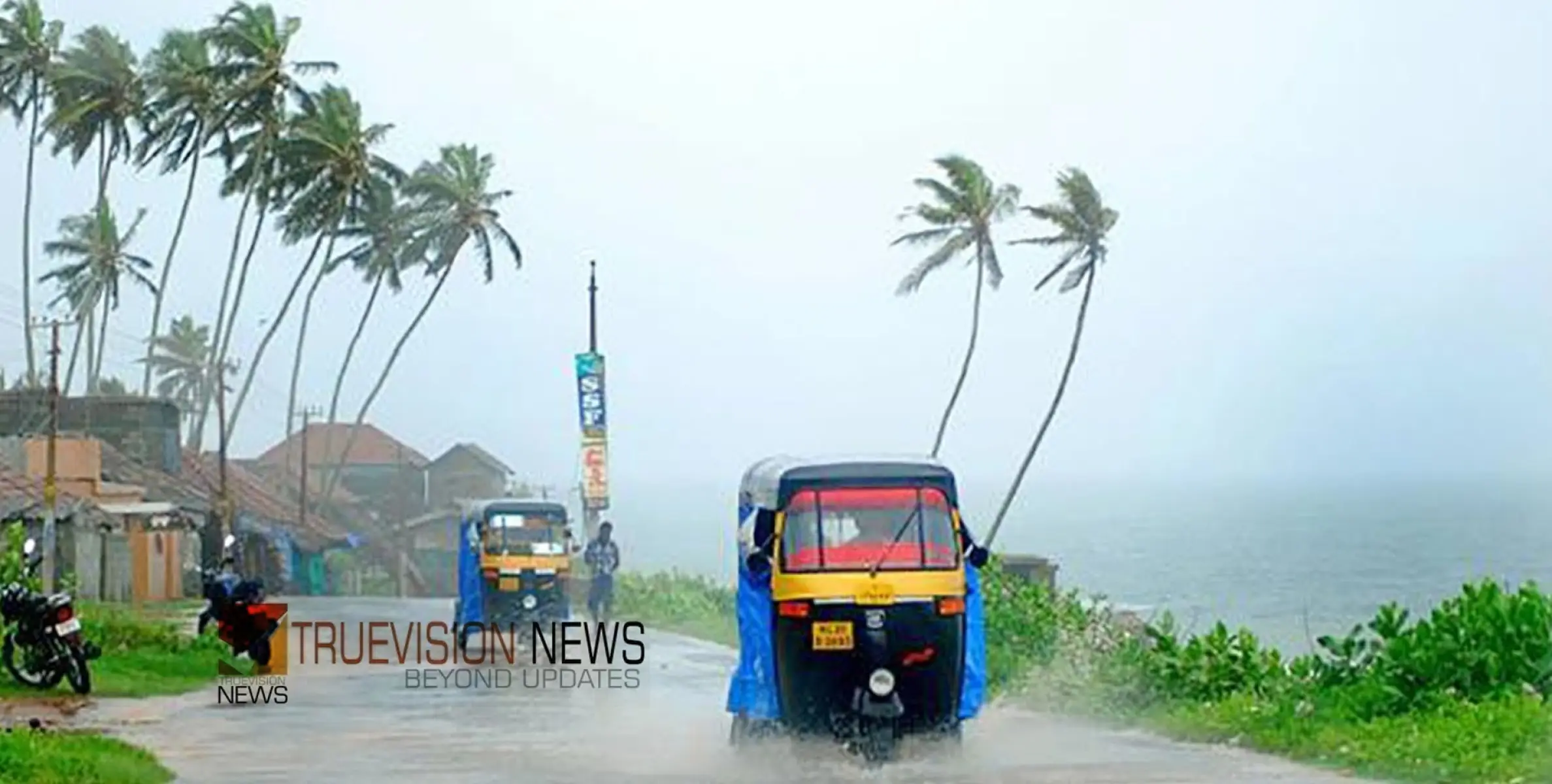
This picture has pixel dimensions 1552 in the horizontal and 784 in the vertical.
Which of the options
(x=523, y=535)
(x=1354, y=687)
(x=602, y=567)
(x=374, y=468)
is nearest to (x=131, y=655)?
(x=523, y=535)

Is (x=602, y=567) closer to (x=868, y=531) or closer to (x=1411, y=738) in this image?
(x=868, y=531)

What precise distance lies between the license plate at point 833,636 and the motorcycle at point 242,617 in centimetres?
1509

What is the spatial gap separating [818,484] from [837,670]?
1.60 metres

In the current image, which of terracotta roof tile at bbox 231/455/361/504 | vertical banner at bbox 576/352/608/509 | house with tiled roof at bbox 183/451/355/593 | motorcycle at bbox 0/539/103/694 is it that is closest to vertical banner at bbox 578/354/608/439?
vertical banner at bbox 576/352/608/509

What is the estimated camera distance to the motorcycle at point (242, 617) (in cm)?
2934

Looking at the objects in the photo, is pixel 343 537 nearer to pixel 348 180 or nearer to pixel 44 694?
pixel 348 180

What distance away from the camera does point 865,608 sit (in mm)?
16203

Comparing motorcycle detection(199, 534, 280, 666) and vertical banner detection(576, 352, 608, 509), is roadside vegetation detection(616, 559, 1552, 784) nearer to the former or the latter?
motorcycle detection(199, 534, 280, 666)

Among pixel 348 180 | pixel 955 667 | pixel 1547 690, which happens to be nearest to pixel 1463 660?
pixel 1547 690

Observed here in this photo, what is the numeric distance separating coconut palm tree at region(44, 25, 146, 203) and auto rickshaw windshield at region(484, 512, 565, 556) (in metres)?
33.2

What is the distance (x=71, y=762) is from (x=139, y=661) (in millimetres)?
→ 12814

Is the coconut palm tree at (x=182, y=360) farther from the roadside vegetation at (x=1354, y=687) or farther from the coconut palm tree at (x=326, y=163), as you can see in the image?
the roadside vegetation at (x=1354, y=687)

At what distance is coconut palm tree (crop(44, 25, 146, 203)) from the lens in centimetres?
6075

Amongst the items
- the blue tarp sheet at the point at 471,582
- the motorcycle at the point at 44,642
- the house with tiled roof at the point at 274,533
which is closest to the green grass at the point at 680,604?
the blue tarp sheet at the point at 471,582
